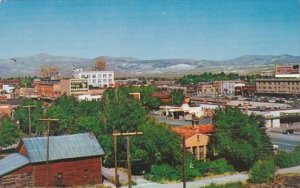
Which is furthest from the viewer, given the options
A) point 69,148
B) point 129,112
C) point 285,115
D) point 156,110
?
point 156,110

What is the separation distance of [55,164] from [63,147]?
2.89 feet

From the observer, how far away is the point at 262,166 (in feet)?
63.9

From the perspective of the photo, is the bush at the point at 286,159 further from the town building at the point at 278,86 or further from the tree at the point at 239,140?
the town building at the point at 278,86

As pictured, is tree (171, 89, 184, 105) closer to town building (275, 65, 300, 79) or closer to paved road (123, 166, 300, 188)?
town building (275, 65, 300, 79)

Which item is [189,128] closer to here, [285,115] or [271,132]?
[271,132]

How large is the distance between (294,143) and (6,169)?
63.9 ft

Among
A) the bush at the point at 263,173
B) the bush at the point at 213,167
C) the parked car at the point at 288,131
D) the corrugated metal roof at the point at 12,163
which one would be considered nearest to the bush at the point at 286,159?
the bush at the point at 213,167

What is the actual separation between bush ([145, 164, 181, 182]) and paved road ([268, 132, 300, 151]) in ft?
34.0

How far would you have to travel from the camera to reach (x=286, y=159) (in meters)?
22.8

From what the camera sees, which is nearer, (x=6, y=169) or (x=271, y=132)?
(x=6, y=169)

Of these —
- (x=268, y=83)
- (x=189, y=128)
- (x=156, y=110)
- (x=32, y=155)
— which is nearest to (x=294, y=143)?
(x=189, y=128)

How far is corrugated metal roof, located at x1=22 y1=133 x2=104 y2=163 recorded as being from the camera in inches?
733

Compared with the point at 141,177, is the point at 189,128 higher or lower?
higher

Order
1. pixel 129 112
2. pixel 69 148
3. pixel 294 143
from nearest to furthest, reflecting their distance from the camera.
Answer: pixel 69 148, pixel 129 112, pixel 294 143
